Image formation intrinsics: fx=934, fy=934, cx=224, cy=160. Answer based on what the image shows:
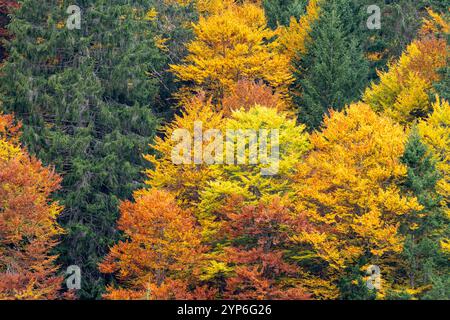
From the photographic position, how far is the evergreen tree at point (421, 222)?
41.8 m

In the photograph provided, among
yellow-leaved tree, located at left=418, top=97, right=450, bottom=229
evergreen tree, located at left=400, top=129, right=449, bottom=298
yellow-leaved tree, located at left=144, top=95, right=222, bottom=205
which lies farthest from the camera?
yellow-leaved tree, located at left=144, top=95, right=222, bottom=205

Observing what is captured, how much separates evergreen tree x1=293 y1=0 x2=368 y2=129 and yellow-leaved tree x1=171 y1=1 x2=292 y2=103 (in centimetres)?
180

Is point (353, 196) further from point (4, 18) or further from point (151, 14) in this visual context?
point (4, 18)

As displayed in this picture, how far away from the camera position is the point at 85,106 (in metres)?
51.5

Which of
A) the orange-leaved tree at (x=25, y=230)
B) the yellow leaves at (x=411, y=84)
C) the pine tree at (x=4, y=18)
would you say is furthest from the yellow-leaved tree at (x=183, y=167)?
the pine tree at (x=4, y=18)

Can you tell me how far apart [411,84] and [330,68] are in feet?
19.3

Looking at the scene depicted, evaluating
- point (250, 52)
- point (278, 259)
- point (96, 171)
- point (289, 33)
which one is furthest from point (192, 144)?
point (289, 33)

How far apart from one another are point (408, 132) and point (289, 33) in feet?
61.9

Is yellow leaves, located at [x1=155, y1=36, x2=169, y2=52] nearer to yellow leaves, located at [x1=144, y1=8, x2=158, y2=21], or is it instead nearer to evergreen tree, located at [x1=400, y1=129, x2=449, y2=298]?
yellow leaves, located at [x1=144, y1=8, x2=158, y2=21]

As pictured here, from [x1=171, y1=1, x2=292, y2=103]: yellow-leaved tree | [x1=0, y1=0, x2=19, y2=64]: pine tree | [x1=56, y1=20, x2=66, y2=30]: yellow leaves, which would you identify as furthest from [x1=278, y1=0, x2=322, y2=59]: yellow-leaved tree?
[x1=0, y1=0, x2=19, y2=64]: pine tree

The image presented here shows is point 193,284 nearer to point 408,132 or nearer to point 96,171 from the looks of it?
point 96,171

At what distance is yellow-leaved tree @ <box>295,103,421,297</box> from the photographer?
42.5 m

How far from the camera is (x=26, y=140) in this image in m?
49.5

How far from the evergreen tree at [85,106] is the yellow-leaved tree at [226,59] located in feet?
13.7
